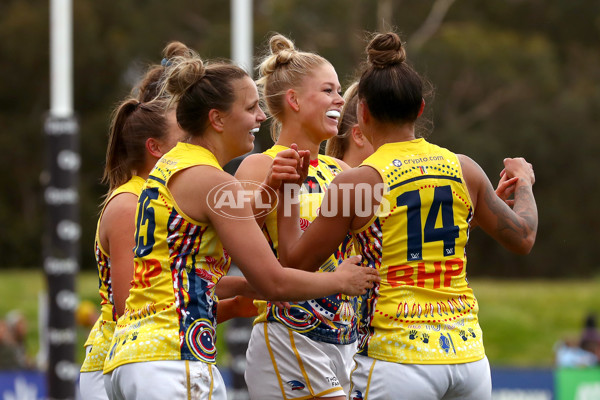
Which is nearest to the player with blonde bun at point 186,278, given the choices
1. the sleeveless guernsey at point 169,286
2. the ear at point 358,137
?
the sleeveless guernsey at point 169,286

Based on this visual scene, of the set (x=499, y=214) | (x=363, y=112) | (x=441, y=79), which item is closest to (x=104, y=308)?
(x=363, y=112)

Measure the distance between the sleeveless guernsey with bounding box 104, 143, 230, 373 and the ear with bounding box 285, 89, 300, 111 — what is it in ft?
2.90

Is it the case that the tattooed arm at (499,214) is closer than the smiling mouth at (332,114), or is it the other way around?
the tattooed arm at (499,214)

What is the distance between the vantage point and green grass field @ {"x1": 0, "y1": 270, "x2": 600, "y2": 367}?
1648 centimetres

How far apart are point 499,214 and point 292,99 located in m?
1.15

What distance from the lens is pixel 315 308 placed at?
12.9 feet

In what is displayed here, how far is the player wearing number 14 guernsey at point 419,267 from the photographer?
321 cm

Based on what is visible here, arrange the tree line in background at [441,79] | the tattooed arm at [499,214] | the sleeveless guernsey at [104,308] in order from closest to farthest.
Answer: the tattooed arm at [499,214], the sleeveless guernsey at [104,308], the tree line in background at [441,79]

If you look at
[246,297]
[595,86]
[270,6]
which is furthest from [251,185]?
[595,86]

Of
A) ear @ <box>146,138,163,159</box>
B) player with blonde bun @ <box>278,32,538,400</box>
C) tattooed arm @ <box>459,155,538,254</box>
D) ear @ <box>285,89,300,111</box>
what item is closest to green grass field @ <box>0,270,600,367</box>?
ear @ <box>285,89,300,111</box>

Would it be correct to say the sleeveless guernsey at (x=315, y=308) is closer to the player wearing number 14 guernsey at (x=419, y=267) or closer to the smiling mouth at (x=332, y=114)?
the smiling mouth at (x=332, y=114)

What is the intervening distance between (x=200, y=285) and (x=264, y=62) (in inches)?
52.9

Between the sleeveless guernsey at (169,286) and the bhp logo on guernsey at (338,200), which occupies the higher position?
the bhp logo on guernsey at (338,200)

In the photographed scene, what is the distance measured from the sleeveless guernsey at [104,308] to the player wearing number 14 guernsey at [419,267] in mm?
1156
